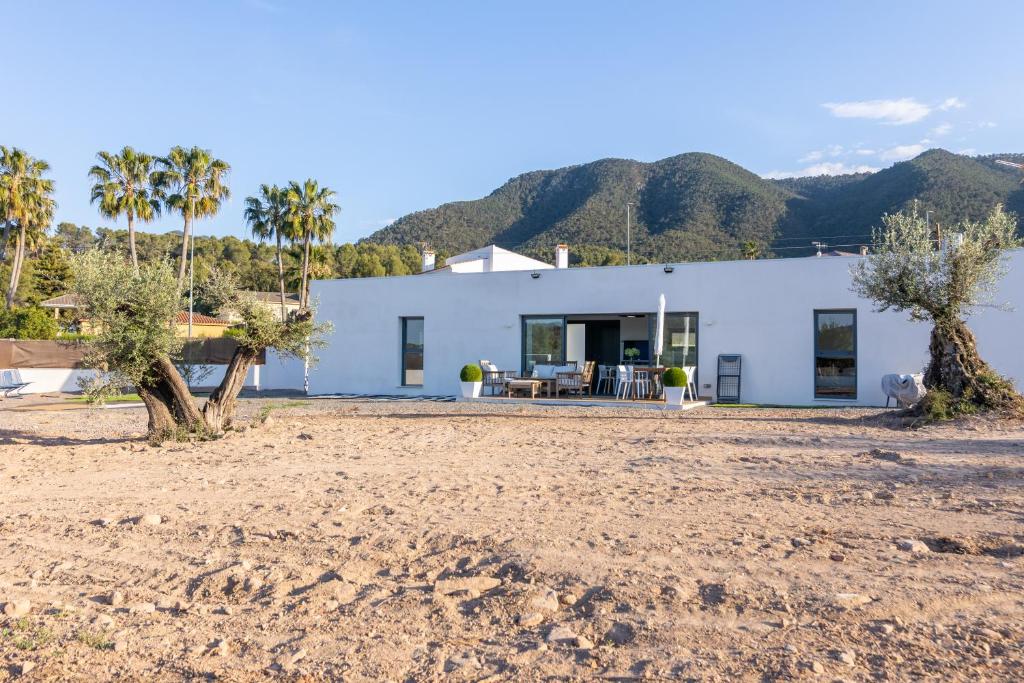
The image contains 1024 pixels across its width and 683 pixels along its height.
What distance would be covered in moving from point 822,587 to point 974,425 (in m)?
7.91

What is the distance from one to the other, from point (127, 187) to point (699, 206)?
28081 mm

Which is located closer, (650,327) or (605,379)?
(650,327)

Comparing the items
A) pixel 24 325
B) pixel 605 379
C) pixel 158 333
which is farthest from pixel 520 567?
pixel 24 325

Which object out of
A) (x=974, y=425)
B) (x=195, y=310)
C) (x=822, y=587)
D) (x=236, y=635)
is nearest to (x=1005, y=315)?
(x=974, y=425)

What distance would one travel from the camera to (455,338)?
18.1 m

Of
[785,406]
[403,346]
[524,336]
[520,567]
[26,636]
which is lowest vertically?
[26,636]

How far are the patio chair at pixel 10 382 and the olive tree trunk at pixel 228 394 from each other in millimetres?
12148

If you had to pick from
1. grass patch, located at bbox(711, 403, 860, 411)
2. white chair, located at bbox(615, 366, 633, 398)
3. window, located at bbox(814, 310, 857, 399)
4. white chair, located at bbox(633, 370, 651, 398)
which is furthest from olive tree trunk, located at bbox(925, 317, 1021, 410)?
white chair, located at bbox(615, 366, 633, 398)

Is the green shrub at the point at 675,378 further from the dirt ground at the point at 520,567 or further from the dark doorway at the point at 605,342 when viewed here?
the dirt ground at the point at 520,567

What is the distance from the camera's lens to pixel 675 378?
46.0 feet

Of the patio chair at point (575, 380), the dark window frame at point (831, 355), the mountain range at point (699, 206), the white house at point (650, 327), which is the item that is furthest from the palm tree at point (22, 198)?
the dark window frame at point (831, 355)

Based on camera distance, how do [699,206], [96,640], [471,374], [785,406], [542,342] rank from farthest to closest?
[699,206]
[542,342]
[471,374]
[785,406]
[96,640]

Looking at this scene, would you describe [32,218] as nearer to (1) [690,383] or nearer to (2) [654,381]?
(2) [654,381]

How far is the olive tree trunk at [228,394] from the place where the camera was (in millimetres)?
9883
